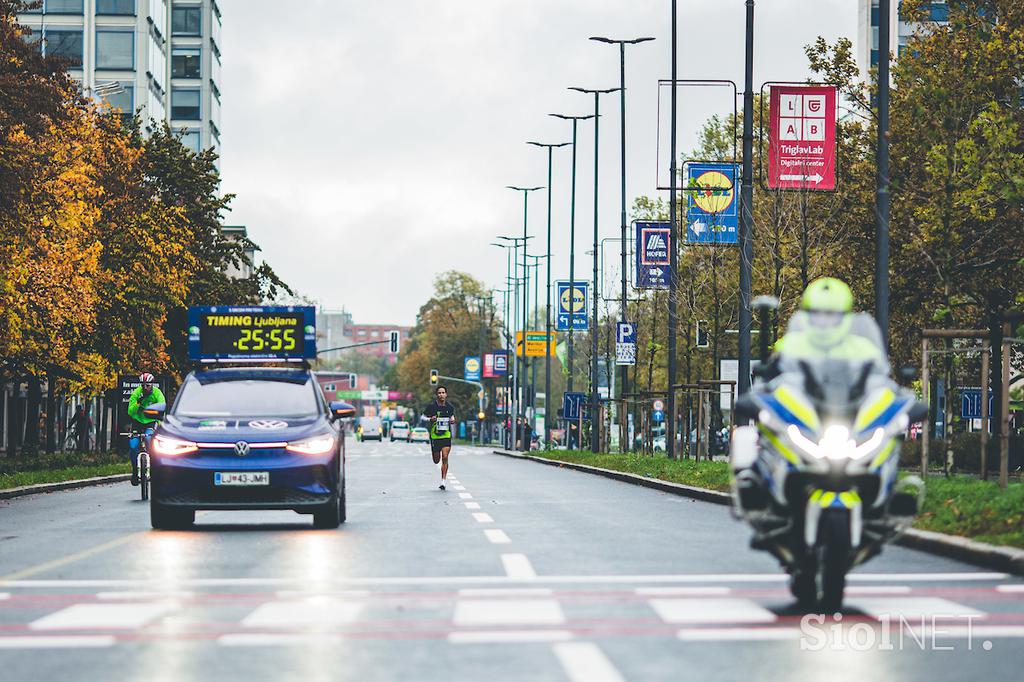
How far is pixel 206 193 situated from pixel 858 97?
21992mm

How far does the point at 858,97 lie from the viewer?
4241 cm

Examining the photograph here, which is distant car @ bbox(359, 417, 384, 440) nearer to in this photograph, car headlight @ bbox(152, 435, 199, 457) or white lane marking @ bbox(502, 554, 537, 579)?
car headlight @ bbox(152, 435, 199, 457)

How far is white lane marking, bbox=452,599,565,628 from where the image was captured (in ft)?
32.2

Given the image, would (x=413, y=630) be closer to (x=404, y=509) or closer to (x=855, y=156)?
(x=404, y=509)

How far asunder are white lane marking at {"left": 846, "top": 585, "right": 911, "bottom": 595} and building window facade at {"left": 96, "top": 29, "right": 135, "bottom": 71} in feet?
287

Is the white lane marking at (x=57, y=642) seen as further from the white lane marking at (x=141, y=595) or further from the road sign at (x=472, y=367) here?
the road sign at (x=472, y=367)

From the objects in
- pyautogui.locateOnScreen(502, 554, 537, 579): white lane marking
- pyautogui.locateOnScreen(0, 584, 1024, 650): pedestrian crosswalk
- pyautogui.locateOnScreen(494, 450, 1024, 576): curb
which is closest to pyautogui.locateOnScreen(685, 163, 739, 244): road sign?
pyautogui.locateOnScreen(494, 450, 1024, 576): curb

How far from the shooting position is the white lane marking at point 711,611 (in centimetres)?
984

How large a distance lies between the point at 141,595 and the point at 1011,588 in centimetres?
576

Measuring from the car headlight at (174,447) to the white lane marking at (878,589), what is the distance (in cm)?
824

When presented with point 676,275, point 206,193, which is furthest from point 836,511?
point 206,193

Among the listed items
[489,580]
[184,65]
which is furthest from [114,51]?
[489,580]

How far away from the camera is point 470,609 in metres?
10.5

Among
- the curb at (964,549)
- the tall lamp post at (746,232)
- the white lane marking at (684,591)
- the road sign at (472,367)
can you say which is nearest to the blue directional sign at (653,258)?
the tall lamp post at (746,232)
